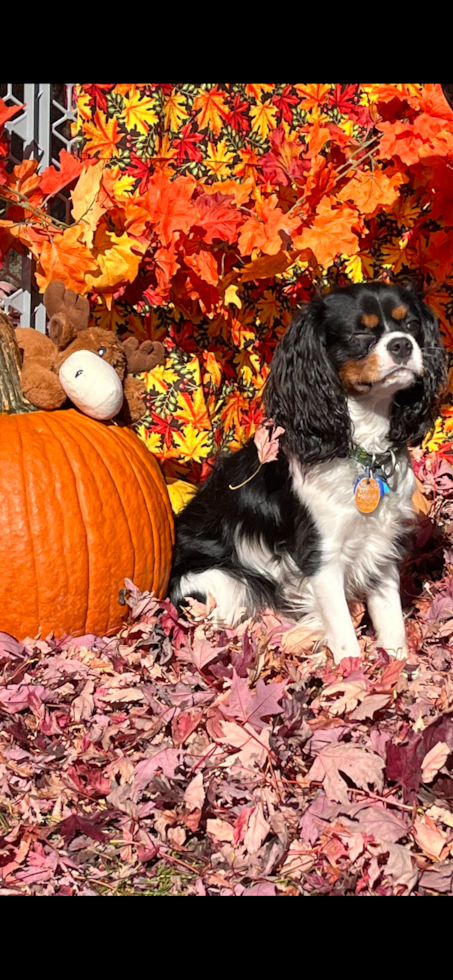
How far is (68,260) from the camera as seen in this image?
326 centimetres

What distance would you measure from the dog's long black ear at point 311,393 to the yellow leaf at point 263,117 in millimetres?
1514

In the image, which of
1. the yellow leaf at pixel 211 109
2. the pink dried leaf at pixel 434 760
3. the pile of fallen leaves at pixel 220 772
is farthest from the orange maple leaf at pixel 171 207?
the pink dried leaf at pixel 434 760

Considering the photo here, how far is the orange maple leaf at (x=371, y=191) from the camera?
359cm

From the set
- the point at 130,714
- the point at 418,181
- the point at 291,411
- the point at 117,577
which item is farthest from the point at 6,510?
the point at 418,181

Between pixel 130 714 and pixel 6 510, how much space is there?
746 millimetres

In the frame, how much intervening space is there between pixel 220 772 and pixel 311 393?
1268 millimetres

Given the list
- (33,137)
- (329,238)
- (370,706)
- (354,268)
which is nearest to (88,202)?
(33,137)

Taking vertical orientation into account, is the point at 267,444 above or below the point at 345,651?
above

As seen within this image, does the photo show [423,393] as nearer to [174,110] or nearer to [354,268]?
[354,268]

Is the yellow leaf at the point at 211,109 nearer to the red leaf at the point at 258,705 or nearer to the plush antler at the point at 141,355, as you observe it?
the plush antler at the point at 141,355

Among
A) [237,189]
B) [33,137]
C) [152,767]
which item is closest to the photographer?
[152,767]

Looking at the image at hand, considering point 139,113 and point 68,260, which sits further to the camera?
point 139,113

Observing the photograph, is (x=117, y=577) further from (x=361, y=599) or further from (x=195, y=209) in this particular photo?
(x=195, y=209)

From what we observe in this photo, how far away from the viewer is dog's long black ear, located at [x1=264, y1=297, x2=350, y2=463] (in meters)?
2.86
